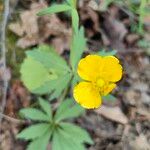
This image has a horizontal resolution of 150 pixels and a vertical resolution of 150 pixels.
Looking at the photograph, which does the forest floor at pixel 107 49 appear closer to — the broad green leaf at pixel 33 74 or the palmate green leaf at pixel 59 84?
the broad green leaf at pixel 33 74

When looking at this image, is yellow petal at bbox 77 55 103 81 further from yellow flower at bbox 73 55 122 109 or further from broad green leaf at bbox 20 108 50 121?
broad green leaf at bbox 20 108 50 121

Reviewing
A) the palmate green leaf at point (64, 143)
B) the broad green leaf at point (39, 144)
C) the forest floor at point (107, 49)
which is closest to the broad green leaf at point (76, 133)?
the palmate green leaf at point (64, 143)

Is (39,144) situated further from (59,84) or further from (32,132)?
(59,84)

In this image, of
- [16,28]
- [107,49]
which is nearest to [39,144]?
[16,28]

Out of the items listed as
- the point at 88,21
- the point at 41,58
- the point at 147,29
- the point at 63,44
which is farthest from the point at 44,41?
the point at 147,29

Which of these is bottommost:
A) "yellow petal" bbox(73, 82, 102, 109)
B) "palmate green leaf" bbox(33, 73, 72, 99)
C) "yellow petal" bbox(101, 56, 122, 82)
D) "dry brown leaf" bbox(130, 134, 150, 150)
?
"dry brown leaf" bbox(130, 134, 150, 150)

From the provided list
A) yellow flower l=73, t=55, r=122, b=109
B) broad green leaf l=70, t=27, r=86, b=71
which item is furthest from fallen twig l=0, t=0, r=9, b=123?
yellow flower l=73, t=55, r=122, b=109
